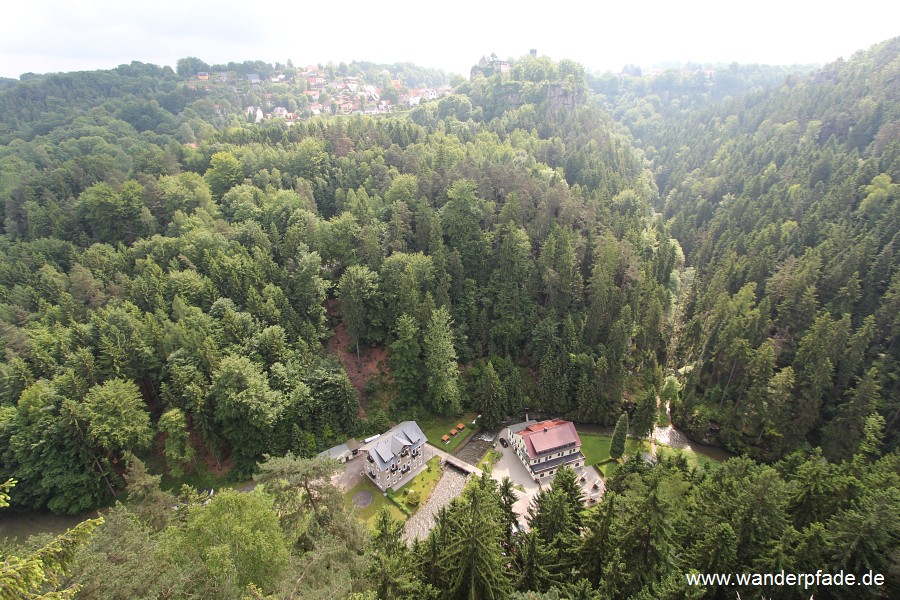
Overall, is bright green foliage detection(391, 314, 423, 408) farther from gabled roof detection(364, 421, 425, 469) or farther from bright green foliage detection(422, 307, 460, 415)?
gabled roof detection(364, 421, 425, 469)

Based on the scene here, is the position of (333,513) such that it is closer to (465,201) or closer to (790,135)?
(465,201)

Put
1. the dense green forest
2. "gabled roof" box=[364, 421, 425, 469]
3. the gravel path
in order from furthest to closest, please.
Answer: "gabled roof" box=[364, 421, 425, 469] → the gravel path → the dense green forest

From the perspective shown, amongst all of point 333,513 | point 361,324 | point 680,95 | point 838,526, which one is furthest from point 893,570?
point 680,95

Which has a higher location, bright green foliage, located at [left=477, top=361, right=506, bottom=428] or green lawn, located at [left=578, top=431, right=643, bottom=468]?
bright green foliage, located at [left=477, top=361, right=506, bottom=428]

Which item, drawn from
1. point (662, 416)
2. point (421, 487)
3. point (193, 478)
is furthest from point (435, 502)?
point (662, 416)

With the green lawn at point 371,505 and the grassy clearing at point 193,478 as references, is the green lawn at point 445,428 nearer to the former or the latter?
the green lawn at point 371,505

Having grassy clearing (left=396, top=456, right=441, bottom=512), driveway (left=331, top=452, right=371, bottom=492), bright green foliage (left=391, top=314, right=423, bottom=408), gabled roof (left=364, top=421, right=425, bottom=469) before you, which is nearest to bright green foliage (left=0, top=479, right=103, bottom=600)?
gabled roof (left=364, top=421, right=425, bottom=469)
